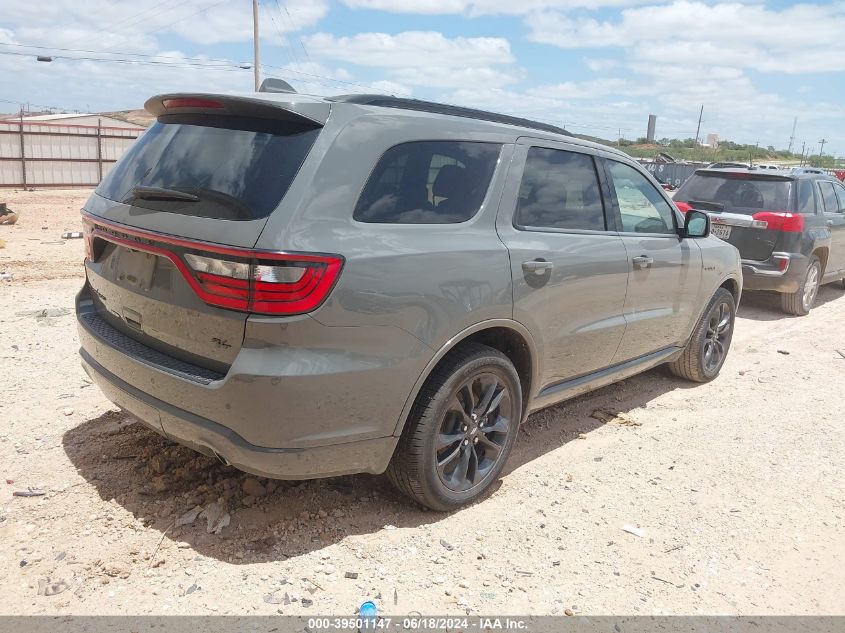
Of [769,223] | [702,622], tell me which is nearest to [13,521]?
[702,622]

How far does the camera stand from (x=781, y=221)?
Answer: 324 inches

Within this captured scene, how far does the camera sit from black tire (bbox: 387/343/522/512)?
122 inches

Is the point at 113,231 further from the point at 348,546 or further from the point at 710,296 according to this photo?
the point at 710,296

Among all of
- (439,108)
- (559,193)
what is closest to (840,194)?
(559,193)

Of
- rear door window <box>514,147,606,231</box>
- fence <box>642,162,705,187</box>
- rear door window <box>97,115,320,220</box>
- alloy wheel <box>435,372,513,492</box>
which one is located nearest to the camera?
rear door window <box>97,115,320,220</box>

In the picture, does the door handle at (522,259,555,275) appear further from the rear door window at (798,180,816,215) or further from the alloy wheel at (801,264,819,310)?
the alloy wheel at (801,264,819,310)

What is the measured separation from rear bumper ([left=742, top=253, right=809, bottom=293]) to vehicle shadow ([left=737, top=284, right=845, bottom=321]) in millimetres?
405

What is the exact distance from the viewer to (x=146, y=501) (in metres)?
3.30

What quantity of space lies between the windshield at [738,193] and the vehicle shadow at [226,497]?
5911mm

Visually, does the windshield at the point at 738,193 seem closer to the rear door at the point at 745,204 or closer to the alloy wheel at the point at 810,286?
the rear door at the point at 745,204

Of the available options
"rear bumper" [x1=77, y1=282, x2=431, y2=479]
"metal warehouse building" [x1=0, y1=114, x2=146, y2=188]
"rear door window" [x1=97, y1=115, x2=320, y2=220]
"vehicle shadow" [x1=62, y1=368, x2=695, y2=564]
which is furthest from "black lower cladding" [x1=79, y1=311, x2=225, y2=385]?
"metal warehouse building" [x1=0, y1=114, x2=146, y2=188]

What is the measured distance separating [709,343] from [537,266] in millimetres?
2866

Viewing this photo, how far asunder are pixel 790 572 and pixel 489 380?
5.25ft

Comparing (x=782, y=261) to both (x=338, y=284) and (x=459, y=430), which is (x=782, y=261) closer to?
(x=459, y=430)
